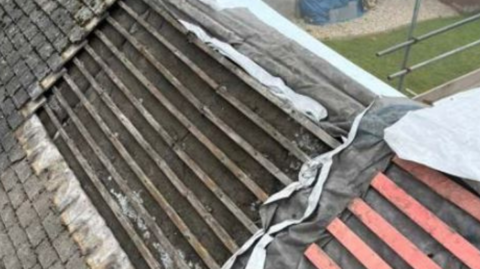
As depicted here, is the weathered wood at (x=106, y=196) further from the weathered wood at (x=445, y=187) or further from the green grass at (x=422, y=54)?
the green grass at (x=422, y=54)

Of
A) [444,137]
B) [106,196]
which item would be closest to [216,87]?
[106,196]

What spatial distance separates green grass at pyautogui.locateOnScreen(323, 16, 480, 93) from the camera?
14.3 m

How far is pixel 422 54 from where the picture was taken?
50.3ft

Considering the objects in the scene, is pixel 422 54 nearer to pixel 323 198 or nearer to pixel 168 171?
pixel 168 171

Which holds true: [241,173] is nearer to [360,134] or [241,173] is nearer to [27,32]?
[360,134]

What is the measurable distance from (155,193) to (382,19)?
16.2 metres

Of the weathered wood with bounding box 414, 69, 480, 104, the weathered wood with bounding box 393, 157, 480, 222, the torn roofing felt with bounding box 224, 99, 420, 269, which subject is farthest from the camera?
the weathered wood with bounding box 414, 69, 480, 104

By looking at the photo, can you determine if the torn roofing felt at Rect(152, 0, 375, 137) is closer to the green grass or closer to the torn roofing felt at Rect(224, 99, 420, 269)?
the torn roofing felt at Rect(224, 99, 420, 269)

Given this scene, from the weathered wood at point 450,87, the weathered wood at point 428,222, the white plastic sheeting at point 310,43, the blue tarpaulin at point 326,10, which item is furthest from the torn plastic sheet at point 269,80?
the blue tarpaulin at point 326,10

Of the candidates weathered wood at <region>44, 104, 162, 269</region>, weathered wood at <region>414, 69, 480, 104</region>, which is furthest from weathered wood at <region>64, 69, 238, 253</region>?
weathered wood at <region>414, 69, 480, 104</region>

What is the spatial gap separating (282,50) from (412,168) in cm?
162

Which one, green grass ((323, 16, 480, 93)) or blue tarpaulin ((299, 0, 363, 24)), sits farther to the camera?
blue tarpaulin ((299, 0, 363, 24))

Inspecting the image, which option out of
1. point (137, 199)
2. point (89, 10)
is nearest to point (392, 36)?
point (89, 10)

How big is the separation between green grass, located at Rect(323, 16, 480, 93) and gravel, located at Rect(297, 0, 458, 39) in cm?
50
